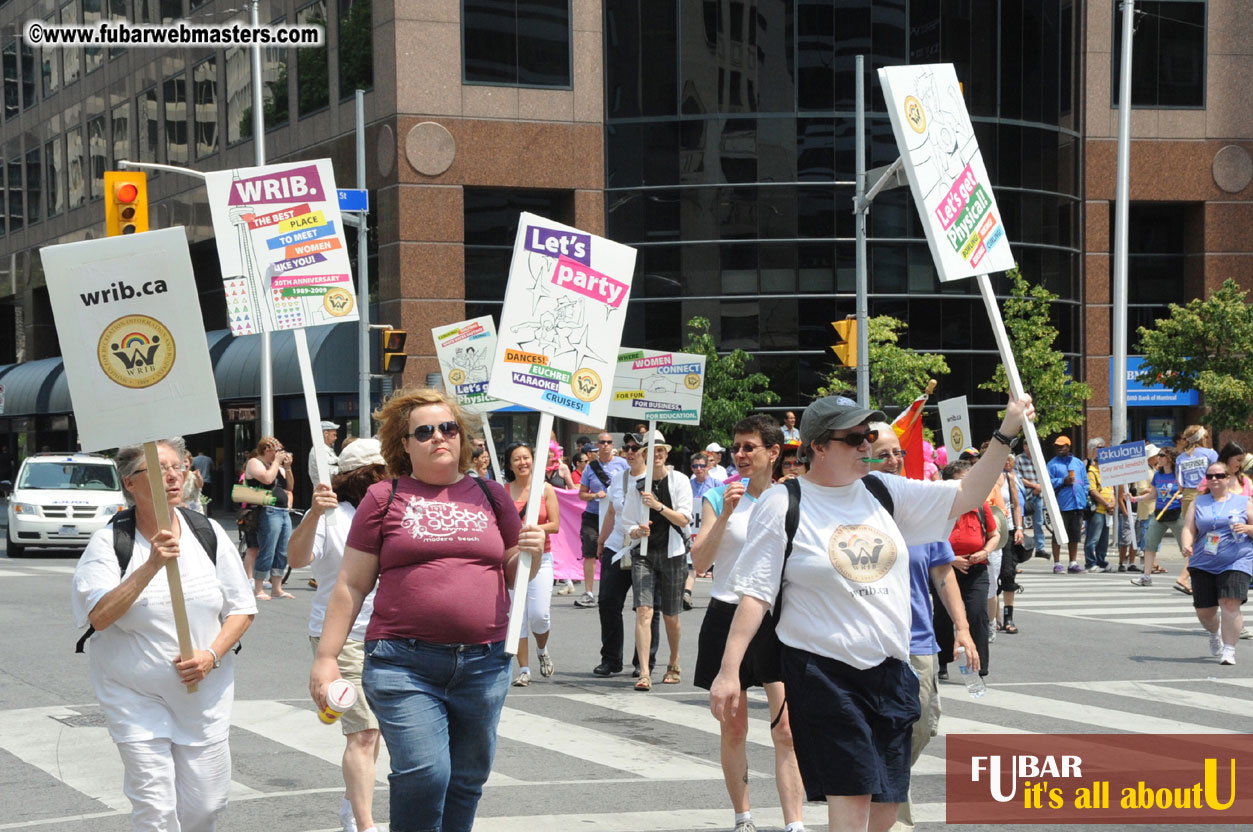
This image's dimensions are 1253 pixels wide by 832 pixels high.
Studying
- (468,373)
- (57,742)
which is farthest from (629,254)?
(468,373)

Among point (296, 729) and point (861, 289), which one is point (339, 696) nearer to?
point (296, 729)

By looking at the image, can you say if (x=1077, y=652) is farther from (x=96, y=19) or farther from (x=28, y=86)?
(x=28, y=86)

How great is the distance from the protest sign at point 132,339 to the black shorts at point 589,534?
1381 centimetres

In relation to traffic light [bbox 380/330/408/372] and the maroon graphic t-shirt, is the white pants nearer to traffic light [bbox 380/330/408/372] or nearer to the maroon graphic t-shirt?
the maroon graphic t-shirt

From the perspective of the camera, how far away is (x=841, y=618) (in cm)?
520

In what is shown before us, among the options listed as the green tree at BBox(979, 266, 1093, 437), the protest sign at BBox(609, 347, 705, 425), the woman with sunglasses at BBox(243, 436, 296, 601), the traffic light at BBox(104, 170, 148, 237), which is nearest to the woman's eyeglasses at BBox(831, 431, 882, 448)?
the protest sign at BBox(609, 347, 705, 425)

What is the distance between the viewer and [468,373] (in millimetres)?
14477

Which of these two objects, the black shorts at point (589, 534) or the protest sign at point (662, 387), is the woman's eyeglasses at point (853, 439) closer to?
the protest sign at point (662, 387)

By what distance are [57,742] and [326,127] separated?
29.0 meters

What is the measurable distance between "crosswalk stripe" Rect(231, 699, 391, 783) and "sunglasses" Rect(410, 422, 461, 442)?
128 inches

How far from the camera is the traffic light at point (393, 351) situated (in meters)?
25.0

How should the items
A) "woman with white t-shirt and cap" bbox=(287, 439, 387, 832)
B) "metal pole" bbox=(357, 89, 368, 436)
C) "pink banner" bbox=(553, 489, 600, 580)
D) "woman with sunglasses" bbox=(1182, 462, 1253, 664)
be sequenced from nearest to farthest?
"woman with white t-shirt and cap" bbox=(287, 439, 387, 832) < "woman with sunglasses" bbox=(1182, 462, 1253, 664) < "pink banner" bbox=(553, 489, 600, 580) < "metal pole" bbox=(357, 89, 368, 436)

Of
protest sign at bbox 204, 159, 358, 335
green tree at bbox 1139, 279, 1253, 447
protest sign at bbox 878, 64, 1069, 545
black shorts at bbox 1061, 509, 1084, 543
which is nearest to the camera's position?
protest sign at bbox 878, 64, 1069, 545

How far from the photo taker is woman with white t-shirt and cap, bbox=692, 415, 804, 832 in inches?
261
